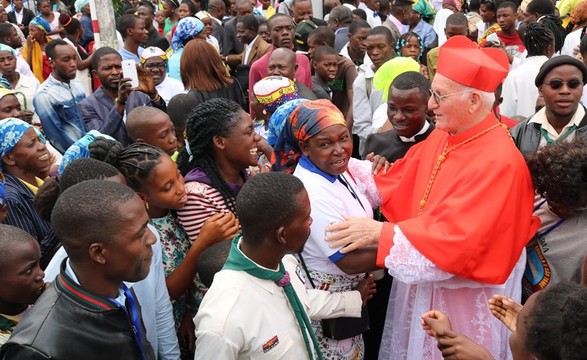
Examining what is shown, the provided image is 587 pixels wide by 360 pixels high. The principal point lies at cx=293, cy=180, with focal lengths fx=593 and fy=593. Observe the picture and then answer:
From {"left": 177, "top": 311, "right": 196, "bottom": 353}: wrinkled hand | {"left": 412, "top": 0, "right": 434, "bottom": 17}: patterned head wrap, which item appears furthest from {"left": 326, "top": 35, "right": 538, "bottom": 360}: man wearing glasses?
{"left": 412, "top": 0, "right": 434, "bottom": 17}: patterned head wrap

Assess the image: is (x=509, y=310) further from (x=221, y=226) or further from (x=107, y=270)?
(x=107, y=270)

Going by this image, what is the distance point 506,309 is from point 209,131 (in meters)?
1.91

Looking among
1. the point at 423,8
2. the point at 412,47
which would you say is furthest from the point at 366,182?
the point at 423,8

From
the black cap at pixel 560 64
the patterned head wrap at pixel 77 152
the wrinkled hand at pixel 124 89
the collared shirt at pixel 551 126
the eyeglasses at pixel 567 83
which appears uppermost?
the black cap at pixel 560 64

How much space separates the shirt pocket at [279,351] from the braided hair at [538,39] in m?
5.08

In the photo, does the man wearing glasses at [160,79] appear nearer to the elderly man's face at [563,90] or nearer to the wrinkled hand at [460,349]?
the elderly man's face at [563,90]

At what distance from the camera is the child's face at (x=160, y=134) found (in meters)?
4.27

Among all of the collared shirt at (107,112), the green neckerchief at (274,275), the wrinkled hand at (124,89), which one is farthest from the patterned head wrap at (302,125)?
the wrinkled hand at (124,89)

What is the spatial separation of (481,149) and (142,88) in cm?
398

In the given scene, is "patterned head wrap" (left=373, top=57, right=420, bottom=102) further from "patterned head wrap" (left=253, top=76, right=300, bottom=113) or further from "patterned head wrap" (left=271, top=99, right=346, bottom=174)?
"patterned head wrap" (left=271, top=99, right=346, bottom=174)

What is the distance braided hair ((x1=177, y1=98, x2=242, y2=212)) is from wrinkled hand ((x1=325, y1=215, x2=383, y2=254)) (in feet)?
2.41

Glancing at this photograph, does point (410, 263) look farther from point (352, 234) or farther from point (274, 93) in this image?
point (274, 93)

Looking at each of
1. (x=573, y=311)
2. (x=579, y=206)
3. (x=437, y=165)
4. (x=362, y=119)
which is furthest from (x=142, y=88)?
(x=573, y=311)

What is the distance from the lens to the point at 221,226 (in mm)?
3166
